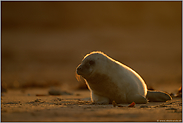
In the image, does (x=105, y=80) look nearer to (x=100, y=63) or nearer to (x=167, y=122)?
(x=100, y=63)

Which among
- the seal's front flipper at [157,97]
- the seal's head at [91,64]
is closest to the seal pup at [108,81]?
the seal's head at [91,64]

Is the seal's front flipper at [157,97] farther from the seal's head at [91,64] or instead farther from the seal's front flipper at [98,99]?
the seal's head at [91,64]

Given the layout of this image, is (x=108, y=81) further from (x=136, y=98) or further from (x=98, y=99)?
(x=136, y=98)

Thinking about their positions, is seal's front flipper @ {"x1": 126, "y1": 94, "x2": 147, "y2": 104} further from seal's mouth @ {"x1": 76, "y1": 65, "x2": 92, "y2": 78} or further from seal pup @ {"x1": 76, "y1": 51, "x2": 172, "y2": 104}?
seal's mouth @ {"x1": 76, "y1": 65, "x2": 92, "y2": 78}

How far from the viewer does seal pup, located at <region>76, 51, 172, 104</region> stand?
654 centimetres

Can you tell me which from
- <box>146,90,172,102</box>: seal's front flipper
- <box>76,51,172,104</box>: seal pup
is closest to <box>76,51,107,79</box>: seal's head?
<box>76,51,172,104</box>: seal pup

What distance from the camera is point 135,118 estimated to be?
4.51 m

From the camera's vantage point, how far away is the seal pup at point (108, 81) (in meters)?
6.54

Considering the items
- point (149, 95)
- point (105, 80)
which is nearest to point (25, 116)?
point (105, 80)

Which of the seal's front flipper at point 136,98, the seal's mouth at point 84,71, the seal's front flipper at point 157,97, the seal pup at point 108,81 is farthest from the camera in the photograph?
the seal's front flipper at point 157,97

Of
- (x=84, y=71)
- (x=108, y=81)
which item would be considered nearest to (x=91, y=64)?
(x=84, y=71)

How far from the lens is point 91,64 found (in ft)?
21.7

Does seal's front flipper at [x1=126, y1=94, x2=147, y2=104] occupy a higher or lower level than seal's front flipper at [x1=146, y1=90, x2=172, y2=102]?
lower

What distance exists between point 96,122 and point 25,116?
1439 mm
